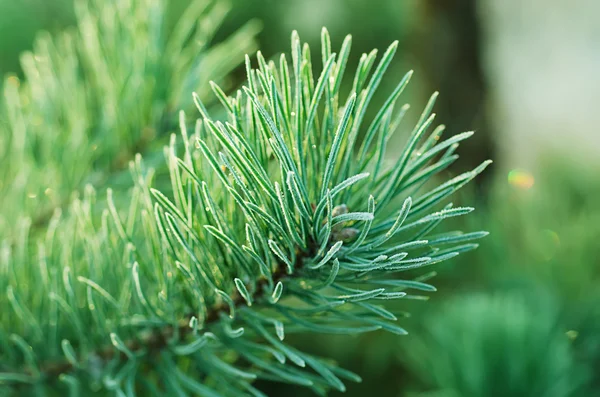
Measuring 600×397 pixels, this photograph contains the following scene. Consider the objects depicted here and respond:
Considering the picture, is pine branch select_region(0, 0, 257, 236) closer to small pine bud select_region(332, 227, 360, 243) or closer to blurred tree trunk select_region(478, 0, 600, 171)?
small pine bud select_region(332, 227, 360, 243)

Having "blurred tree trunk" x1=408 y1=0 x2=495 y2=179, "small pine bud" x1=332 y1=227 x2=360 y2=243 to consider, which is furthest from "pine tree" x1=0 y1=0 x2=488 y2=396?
"blurred tree trunk" x1=408 y1=0 x2=495 y2=179

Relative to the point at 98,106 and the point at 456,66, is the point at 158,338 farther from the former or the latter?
the point at 456,66

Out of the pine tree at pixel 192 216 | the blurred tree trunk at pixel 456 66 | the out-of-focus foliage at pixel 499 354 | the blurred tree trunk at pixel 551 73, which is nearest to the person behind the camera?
the pine tree at pixel 192 216

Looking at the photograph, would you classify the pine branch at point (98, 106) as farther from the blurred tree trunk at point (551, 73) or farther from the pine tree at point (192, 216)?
the blurred tree trunk at point (551, 73)

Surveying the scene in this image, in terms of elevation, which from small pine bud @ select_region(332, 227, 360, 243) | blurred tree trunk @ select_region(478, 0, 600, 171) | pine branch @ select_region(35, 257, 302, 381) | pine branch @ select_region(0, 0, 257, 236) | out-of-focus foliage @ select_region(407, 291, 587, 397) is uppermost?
blurred tree trunk @ select_region(478, 0, 600, 171)

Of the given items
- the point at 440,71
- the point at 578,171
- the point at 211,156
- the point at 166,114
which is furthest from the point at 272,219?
the point at 578,171

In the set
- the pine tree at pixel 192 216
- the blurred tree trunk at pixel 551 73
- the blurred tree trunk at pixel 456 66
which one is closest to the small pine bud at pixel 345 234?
the pine tree at pixel 192 216
